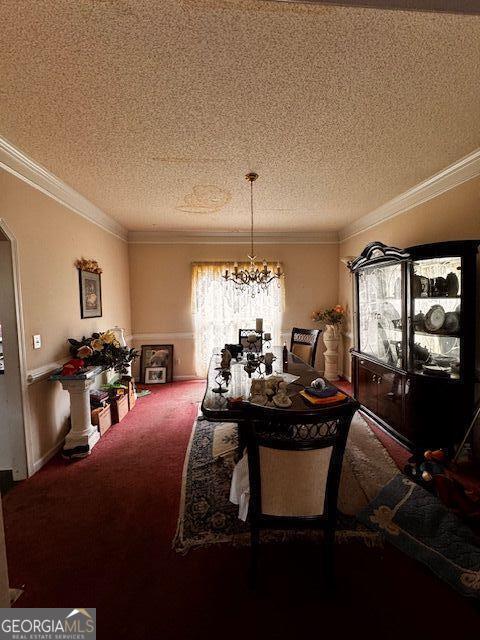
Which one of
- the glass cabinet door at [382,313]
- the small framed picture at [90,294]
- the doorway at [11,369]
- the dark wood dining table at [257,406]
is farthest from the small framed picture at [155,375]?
the glass cabinet door at [382,313]

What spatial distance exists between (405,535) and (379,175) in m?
2.96

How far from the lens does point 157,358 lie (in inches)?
202

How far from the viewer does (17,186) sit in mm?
2307

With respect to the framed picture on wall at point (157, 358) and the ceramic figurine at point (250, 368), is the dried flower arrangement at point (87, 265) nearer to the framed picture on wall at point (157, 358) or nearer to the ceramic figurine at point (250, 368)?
the framed picture on wall at point (157, 358)

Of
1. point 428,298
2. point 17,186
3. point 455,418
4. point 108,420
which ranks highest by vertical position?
point 17,186

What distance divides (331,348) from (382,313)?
1925 millimetres

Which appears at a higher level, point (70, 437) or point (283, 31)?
point (283, 31)

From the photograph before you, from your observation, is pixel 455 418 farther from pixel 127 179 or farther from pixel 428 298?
pixel 127 179

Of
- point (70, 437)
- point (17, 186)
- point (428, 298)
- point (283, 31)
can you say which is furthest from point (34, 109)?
point (428, 298)

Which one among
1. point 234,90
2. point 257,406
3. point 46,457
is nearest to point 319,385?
point 257,406

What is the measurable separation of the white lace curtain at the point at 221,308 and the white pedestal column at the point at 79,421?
8.25 ft

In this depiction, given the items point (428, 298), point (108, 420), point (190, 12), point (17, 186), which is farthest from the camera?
point (108, 420)

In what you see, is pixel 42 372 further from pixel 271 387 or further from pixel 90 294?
pixel 271 387

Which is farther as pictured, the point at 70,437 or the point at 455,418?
the point at 70,437
